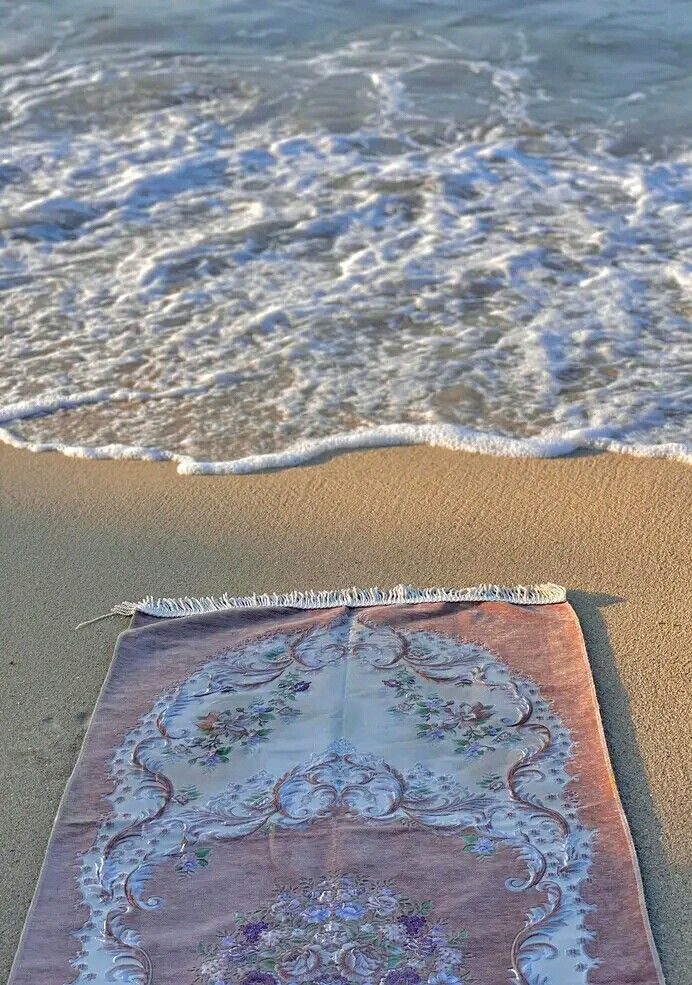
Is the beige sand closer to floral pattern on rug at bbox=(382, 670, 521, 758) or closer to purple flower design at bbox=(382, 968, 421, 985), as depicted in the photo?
floral pattern on rug at bbox=(382, 670, 521, 758)

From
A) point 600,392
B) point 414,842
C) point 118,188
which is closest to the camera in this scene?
point 414,842

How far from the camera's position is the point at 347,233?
4520 millimetres

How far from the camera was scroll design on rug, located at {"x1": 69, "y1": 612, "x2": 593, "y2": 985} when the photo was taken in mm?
1826

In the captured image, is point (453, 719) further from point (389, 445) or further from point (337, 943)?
point (389, 445)

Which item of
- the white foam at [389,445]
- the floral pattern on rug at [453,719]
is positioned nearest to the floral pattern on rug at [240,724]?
the floral pattern on rug at [453,719]

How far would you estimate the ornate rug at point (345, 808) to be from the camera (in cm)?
176

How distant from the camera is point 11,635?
2.51 meters

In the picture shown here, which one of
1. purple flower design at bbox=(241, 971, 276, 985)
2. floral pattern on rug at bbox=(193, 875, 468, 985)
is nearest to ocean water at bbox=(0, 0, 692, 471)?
floral pattern on rug at bbox=(193, 875, 468, 985)

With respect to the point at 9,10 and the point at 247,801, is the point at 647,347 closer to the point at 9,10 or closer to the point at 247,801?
the point at 247,801

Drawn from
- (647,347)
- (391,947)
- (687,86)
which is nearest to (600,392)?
(647,347)

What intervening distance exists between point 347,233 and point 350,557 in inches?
83.3

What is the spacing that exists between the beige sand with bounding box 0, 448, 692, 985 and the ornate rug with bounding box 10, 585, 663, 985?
73mm

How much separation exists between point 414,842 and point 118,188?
378 cm

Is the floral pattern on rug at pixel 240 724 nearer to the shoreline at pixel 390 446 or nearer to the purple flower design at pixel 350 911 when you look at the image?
the purple flower design at pixel 350 911
